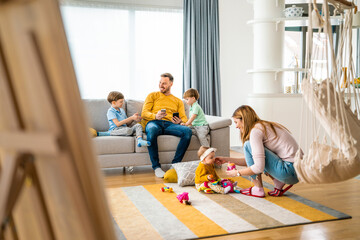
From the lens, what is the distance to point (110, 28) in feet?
18.0

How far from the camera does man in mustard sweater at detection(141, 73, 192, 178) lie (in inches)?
152

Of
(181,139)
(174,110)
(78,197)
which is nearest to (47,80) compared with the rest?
(78,197)

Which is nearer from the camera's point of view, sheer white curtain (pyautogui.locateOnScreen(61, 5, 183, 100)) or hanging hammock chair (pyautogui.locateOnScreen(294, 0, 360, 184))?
hanging hammock chair (pyautogui.locateOnScreen(294, 0, 360, 184))

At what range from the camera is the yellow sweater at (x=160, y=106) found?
4211mm

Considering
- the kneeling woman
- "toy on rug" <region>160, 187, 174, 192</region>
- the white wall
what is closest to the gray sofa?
"toy on rug" <region>160, 187, 174, 192</region>

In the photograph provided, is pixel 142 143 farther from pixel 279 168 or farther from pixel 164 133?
pixel 279 168

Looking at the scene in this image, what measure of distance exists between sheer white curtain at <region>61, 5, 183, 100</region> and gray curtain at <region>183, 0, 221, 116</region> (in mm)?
231

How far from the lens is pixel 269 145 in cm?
290

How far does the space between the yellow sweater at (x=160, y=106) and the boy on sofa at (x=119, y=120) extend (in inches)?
3.8

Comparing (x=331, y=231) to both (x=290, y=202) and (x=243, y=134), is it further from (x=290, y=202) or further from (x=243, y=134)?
(x=243, y=134)

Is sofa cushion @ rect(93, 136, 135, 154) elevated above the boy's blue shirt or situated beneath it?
situated beneath

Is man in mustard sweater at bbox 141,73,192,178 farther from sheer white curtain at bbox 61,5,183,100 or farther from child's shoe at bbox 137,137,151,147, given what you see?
sheer white curtain at bbox 61,5,183,100

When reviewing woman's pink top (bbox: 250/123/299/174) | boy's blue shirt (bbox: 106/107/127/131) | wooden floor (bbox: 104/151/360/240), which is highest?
boy's blue shirt (bbox: 106/107/127/131)

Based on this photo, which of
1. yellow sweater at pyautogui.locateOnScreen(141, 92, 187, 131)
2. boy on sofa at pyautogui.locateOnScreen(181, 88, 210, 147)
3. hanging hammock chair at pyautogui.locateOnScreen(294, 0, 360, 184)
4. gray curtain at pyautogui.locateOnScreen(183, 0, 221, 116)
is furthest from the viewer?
gray curtain at pyautogui.locateOnScreen(183, 0, 221, 116)
